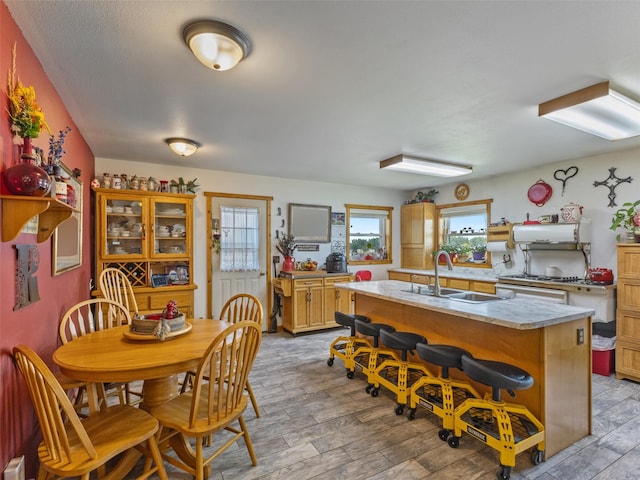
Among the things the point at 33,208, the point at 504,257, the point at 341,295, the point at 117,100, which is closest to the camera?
the point at 33,208

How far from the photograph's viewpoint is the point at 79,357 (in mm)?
1767

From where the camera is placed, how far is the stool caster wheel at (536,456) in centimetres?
200

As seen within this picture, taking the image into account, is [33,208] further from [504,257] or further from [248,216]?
[504,257]

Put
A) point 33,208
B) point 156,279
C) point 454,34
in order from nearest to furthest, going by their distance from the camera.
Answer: point 33,208, point 454,34, point 156,279

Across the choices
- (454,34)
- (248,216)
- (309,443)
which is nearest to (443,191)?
(248,216)

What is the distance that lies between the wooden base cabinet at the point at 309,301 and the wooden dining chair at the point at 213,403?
2.81m

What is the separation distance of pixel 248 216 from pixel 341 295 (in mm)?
1941

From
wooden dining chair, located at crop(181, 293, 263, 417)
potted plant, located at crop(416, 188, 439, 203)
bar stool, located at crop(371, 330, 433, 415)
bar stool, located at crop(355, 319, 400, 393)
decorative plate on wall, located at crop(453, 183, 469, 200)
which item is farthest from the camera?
potted plant, located at crop(416, 188, 439, 203)

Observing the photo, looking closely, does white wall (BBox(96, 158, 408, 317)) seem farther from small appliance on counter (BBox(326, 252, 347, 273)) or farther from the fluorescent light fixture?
the fluorescent light fixture

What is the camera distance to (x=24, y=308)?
1.66 metres

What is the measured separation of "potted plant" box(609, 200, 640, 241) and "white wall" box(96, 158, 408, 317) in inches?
132

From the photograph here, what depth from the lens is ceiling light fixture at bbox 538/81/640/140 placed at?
2154 millimetres

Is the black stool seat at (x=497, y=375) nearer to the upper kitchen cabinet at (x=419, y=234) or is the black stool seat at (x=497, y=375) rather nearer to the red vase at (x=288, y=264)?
the red vase at (x=288, y=264)

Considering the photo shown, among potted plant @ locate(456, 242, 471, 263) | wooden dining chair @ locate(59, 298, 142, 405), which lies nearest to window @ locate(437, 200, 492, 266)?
potted plant @ locate(456, 242, 471, 263)
